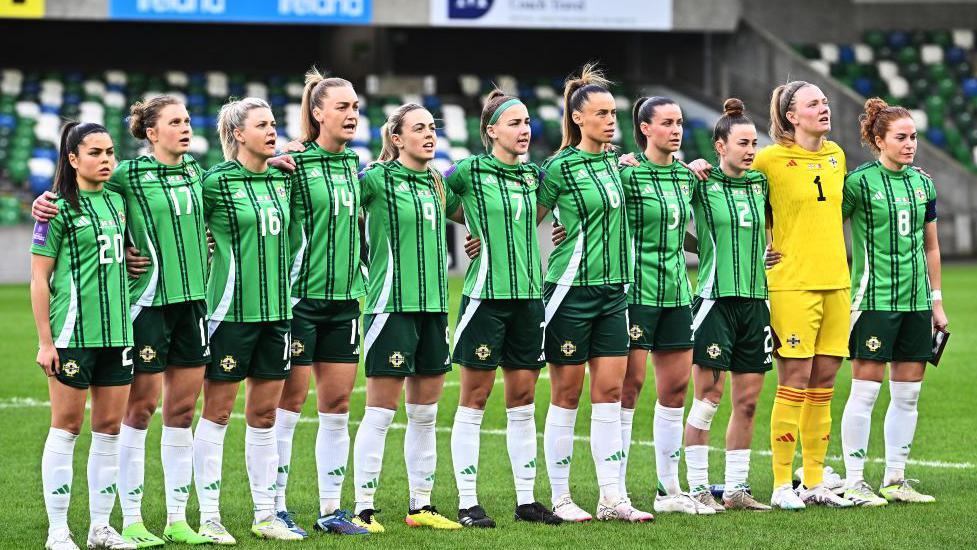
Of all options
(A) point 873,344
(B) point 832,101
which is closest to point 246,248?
(A) point 873,344

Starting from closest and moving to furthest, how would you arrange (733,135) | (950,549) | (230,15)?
(950,549), (733,135), (230,15)

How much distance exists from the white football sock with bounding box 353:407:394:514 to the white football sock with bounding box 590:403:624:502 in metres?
0.98

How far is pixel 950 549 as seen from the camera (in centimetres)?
625

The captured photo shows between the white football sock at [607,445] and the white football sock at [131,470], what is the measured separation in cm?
207

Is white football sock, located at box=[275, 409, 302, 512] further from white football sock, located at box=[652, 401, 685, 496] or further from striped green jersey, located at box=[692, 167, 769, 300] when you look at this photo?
striped green jersey, located at box=[692, 167, 769, 300]

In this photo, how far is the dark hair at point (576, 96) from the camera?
6953 millimetres

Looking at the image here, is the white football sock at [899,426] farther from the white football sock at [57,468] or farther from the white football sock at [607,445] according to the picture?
the white football sock at [57,468]

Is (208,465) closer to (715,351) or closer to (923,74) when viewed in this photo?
(715,351)

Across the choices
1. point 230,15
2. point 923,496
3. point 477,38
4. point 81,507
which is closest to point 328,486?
point 81,507

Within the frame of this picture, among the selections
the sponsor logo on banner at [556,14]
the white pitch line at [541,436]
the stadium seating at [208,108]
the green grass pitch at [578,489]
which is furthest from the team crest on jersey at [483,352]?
the sponsor logo on banner at [556,14]

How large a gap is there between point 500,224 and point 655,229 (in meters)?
0.81

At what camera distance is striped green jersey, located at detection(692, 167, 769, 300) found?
7164 mm

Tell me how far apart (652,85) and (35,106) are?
12219 millimetres

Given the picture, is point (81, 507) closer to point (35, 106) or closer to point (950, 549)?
point (950, 549)
